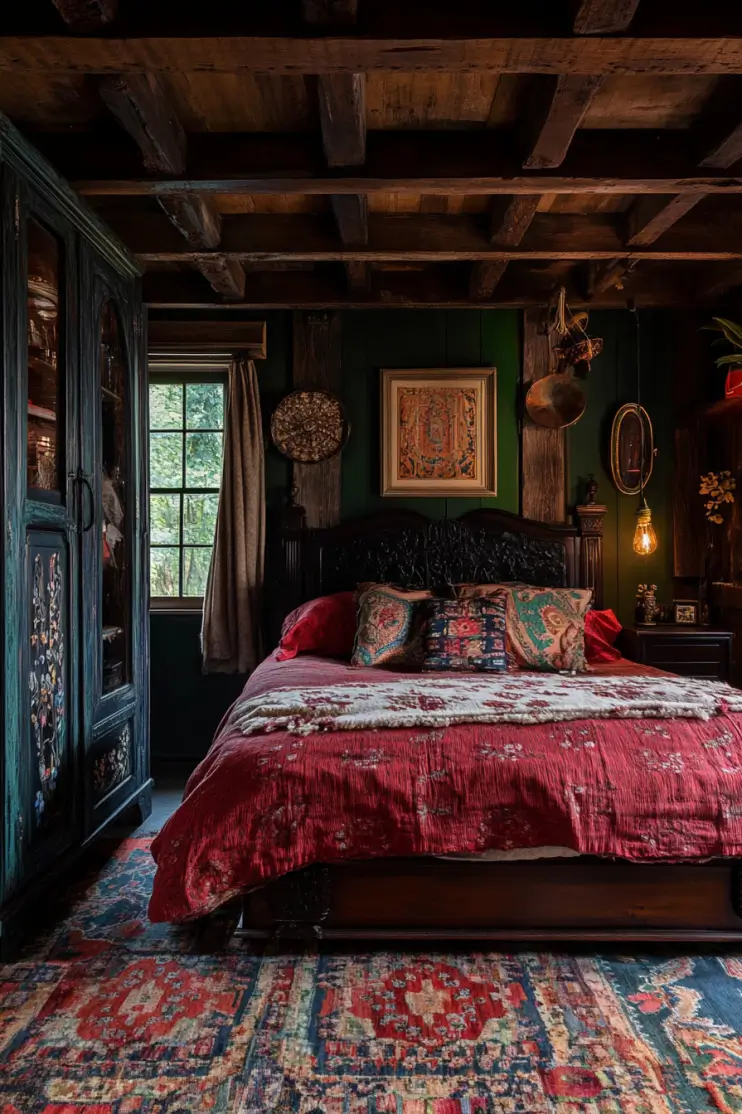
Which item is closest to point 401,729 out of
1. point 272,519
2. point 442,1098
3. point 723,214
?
point 442,1098

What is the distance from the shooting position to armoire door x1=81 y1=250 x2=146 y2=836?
299cm

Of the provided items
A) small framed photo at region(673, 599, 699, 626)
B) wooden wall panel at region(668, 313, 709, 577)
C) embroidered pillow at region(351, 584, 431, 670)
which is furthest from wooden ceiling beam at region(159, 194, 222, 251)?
small framed photo at region(673, 599, 699, 626)

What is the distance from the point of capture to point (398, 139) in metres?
2.74

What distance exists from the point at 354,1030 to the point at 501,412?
327 centimetres

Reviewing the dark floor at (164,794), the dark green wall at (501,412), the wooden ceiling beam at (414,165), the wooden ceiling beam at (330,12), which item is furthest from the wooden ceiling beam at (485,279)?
the dark floor at (164,794)

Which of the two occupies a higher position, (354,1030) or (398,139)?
(398,139)

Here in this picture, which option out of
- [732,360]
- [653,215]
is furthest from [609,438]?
[653,215]

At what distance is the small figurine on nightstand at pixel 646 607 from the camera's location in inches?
166

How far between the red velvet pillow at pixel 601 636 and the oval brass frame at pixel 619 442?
0.76 metres

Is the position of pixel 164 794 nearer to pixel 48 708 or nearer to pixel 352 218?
pixel 48 708

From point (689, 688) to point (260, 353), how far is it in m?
2.82

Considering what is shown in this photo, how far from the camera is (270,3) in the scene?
1.95m

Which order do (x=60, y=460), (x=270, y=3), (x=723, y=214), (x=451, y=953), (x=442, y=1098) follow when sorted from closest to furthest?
1. (x=442, y=1098)
2. (x=270, y=3)
3. (x=451, y=953)
4. (x=60, y=460)
5. (x=723, y=214)

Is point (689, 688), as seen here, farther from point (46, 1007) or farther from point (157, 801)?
point (157, 801)
